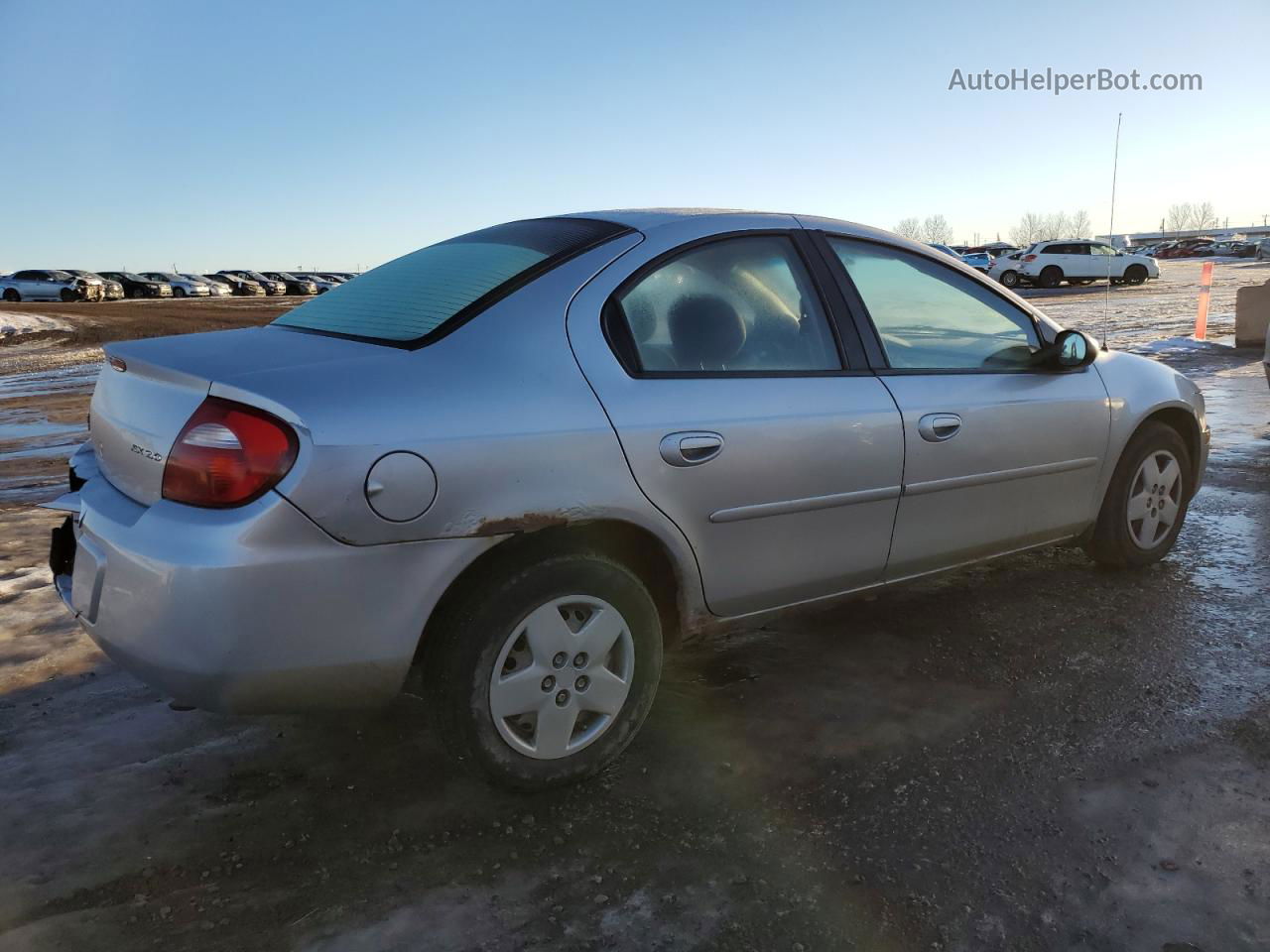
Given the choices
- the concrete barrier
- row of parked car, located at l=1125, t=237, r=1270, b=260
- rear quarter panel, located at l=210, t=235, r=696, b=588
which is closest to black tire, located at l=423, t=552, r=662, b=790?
rear quarter panel, located at l=210, t=235, r=696, b=588

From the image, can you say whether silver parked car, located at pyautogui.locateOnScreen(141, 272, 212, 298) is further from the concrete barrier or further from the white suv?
the concrete barrier

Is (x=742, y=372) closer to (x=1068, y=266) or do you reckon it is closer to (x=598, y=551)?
(x=598, y=551)

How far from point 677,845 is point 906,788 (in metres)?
0.67

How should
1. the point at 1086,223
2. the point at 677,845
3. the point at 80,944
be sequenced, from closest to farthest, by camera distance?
the point at 80,944 → the point at 677,845 → the point at 1086,223

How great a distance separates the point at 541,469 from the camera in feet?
8.05

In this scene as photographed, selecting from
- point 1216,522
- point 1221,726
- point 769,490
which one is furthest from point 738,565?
point 1216,522

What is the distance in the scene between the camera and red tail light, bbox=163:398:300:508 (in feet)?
7.21

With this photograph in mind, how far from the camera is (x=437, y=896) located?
87.9 inches

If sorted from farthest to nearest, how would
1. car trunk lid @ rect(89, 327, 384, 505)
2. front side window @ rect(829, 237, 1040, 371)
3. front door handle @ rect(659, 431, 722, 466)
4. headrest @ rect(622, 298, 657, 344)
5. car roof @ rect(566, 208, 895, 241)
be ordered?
1. front side window @ rect(829, 237, 1040, 371)
2. car roof @ rect(566, 208, 895, 241)
3. headrest @ rect(622, 298, 657, 344)
4. front door handle @ rect(659, 431, 722, 466)
5. car trunk lid @ rect(89, 327, 384, 505)

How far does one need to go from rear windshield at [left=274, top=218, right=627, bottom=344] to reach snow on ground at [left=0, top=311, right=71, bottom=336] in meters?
23.1

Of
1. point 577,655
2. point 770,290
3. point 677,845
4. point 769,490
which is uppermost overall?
point 770,290

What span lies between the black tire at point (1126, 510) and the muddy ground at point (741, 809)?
0.38 m

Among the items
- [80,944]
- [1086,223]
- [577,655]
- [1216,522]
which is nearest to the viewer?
[80,944]

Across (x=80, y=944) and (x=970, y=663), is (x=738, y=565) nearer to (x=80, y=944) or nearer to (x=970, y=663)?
(x=970, y=663)
